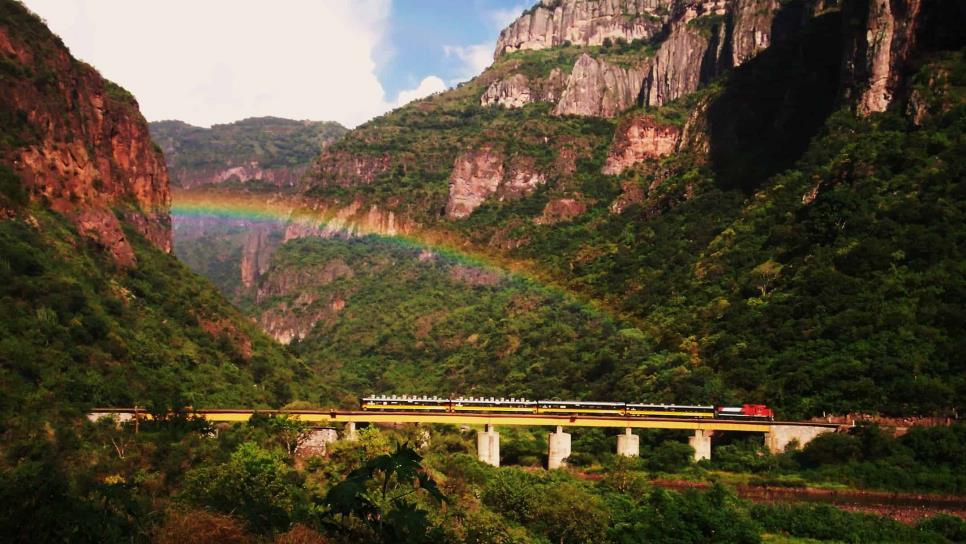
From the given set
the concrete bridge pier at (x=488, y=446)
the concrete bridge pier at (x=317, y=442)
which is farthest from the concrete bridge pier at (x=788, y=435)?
the concrete bridge pier at (x=317, y=442)

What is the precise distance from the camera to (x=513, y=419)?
64.2m

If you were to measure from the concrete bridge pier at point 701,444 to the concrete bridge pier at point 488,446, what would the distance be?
13620mm

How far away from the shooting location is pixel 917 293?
64.9m

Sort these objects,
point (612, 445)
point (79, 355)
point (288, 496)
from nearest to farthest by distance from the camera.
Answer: point (288, 496)
point (79, 355)
point (612, 445)

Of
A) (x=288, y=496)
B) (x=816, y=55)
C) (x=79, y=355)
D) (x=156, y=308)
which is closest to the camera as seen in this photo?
(x=288, y=496)

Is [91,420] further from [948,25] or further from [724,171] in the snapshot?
[724,171]

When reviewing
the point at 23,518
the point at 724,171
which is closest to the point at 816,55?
the point at 724,171

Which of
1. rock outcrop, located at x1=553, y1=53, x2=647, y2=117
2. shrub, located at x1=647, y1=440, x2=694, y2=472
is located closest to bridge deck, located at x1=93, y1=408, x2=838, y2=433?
shrub, located at x1=647, y1=440, x2=694, y2=472

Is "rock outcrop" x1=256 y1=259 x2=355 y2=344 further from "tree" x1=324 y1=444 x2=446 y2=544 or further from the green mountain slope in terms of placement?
"tree" x1=324 y1=444 x2=446 y2=544

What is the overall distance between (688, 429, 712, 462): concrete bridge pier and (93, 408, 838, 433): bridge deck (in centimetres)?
43

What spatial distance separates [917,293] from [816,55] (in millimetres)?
65523

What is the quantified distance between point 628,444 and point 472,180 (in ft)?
387

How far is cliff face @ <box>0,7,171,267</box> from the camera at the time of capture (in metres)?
78.3

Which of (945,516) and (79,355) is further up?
(79,355)
